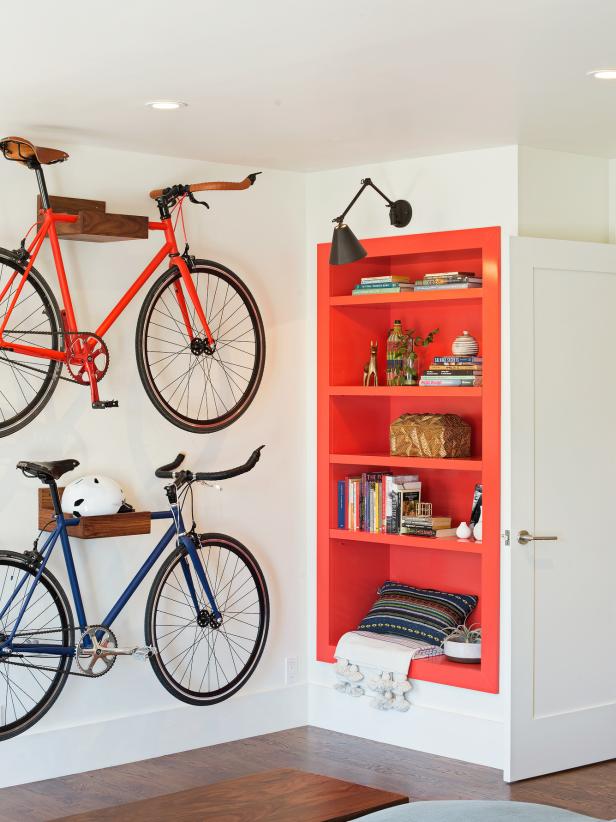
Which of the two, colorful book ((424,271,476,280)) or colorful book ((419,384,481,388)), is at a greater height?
Answer: colorful book ((424,271,476,280))

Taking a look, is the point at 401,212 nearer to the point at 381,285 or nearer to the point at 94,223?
the point at 381,285

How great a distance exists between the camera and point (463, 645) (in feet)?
15.1

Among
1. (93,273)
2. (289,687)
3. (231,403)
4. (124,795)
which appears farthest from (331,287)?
(124,795)

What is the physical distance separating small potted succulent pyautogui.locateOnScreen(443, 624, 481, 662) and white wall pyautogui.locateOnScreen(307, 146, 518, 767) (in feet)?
0.48

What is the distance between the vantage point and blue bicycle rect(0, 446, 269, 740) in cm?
407

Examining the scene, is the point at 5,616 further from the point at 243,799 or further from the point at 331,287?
the point at 331,287

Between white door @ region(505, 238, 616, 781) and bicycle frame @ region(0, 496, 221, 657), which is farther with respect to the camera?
white door @ region(505, 238, 616, 781)

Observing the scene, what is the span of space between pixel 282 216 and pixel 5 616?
7.19 ft

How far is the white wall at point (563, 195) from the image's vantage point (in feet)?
14.5

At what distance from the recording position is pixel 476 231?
4.49m

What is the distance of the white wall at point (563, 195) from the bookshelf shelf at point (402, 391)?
707 millimetres

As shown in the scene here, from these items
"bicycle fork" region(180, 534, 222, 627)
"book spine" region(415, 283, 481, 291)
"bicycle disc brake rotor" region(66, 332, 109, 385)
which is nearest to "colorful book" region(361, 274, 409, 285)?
"book spine" region(415, 283, 481, 291)

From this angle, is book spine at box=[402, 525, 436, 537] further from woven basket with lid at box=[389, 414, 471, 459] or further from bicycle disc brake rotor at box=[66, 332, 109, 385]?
bicycle disc brake rotor at box=[66, 332, 109, 385]

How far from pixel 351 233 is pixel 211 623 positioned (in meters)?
1.76
